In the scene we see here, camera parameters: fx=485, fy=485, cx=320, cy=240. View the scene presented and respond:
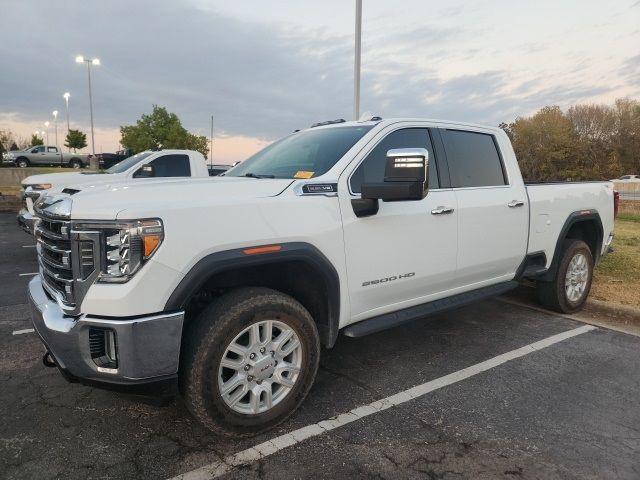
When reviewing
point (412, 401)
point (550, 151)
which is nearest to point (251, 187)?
point (412, 401)

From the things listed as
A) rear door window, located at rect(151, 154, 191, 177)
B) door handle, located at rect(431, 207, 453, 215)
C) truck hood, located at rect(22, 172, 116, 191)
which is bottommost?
door handle, located at rect(431, 207, 453, 215)

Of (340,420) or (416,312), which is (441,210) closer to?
(416,312)

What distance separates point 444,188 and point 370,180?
805 millimetres

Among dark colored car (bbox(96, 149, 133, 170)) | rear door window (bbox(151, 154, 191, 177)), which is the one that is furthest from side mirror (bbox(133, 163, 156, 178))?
dark colored car (bbox(96, 149, 133, 170))

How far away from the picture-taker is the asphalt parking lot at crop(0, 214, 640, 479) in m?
2.55

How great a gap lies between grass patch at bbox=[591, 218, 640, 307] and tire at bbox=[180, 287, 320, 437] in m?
4.16

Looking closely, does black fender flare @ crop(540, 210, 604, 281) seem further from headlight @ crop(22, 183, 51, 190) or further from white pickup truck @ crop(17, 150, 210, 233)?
headlight @ crop(22, 183, 51, 190)

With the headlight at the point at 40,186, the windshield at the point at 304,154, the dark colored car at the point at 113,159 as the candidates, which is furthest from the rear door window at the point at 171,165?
the dark colored car at the point at 113,159

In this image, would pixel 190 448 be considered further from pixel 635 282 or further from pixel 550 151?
pixel 550 151

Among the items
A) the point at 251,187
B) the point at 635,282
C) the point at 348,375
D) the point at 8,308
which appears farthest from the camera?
the point at 635,282

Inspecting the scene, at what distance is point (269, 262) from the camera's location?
274 centimetres

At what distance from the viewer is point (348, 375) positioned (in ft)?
12.0

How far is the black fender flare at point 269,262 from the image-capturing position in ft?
8.04

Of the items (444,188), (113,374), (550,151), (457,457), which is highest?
Result: (550,151)
